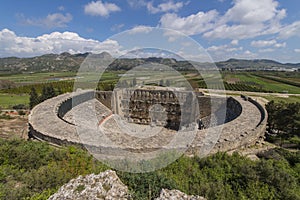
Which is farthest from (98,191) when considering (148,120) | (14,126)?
(14,126)

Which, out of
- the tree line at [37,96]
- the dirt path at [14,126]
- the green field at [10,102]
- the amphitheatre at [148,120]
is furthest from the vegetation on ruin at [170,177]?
the green field at [10,102]

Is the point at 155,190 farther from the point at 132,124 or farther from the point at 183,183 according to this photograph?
the point at 132,124

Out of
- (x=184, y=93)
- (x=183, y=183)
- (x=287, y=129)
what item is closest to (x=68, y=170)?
(x=183, y=183)

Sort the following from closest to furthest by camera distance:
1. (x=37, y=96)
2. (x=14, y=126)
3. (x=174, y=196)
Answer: (x=174, y=196), (x=14, y=126), (x=37, y=96)

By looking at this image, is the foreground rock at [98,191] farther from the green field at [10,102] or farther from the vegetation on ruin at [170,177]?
the green field at [10,102]

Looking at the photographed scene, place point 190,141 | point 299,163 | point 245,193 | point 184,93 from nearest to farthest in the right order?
point 245,193 < point 299,163 < point 190,141 < point 184,93

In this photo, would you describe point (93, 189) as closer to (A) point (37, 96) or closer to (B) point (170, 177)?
(B) point (170, 177)
